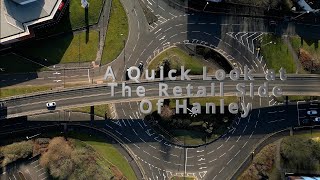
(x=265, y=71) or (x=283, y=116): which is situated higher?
(x=265, y=71)

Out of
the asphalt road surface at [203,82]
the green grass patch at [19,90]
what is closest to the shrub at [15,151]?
the green grass patch at [19,90]

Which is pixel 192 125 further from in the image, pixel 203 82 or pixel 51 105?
pixel 51 105

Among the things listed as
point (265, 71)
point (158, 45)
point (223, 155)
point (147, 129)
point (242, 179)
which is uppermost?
point (158, 45)

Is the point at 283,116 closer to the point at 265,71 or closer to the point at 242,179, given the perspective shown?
the point at 265,71

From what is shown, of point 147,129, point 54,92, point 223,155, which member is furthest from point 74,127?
point 223,155

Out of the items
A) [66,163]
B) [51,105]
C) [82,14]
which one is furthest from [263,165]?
[82,14]
